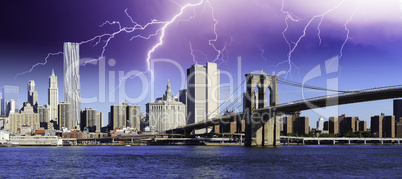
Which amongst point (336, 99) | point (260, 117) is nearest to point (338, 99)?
point (336, 99)

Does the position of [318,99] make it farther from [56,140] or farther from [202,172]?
[56,140]

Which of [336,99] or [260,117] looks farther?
[260,117]

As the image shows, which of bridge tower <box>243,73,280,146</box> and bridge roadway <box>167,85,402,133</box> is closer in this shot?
bridge roadway <box>167,85,402,133</box>

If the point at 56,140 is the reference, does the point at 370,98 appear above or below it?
above

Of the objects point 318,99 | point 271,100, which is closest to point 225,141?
point 271,100

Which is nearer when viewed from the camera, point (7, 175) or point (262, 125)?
point (7, 175)

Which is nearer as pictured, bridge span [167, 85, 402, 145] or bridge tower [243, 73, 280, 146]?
bridge span [167, 85, 402, 145]

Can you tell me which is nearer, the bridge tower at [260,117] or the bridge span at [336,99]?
the bridge span at [336,99]

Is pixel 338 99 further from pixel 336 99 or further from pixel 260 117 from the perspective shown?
pixel 260 117
